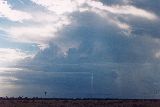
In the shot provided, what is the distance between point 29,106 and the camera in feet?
291

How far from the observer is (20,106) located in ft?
290

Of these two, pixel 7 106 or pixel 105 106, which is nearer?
pixel 7 106

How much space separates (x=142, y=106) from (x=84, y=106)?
14002 millimetres

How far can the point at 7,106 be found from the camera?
282 feet

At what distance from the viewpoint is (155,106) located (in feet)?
293

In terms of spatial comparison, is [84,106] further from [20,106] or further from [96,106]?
[20,106]

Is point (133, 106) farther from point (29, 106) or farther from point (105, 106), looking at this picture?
point (29, 106)

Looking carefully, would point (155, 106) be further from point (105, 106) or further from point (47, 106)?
point (47, 106)

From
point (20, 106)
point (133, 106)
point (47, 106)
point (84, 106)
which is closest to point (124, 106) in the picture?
point (133, 106)

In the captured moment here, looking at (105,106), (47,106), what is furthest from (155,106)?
(47,106)

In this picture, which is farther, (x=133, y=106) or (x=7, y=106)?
(x=133, y=106)

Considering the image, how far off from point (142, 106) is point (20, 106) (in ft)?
95.4

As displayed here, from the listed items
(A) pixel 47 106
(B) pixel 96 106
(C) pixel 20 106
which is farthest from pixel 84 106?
(C) pixel 20 106

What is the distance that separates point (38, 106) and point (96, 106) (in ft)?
45.2
